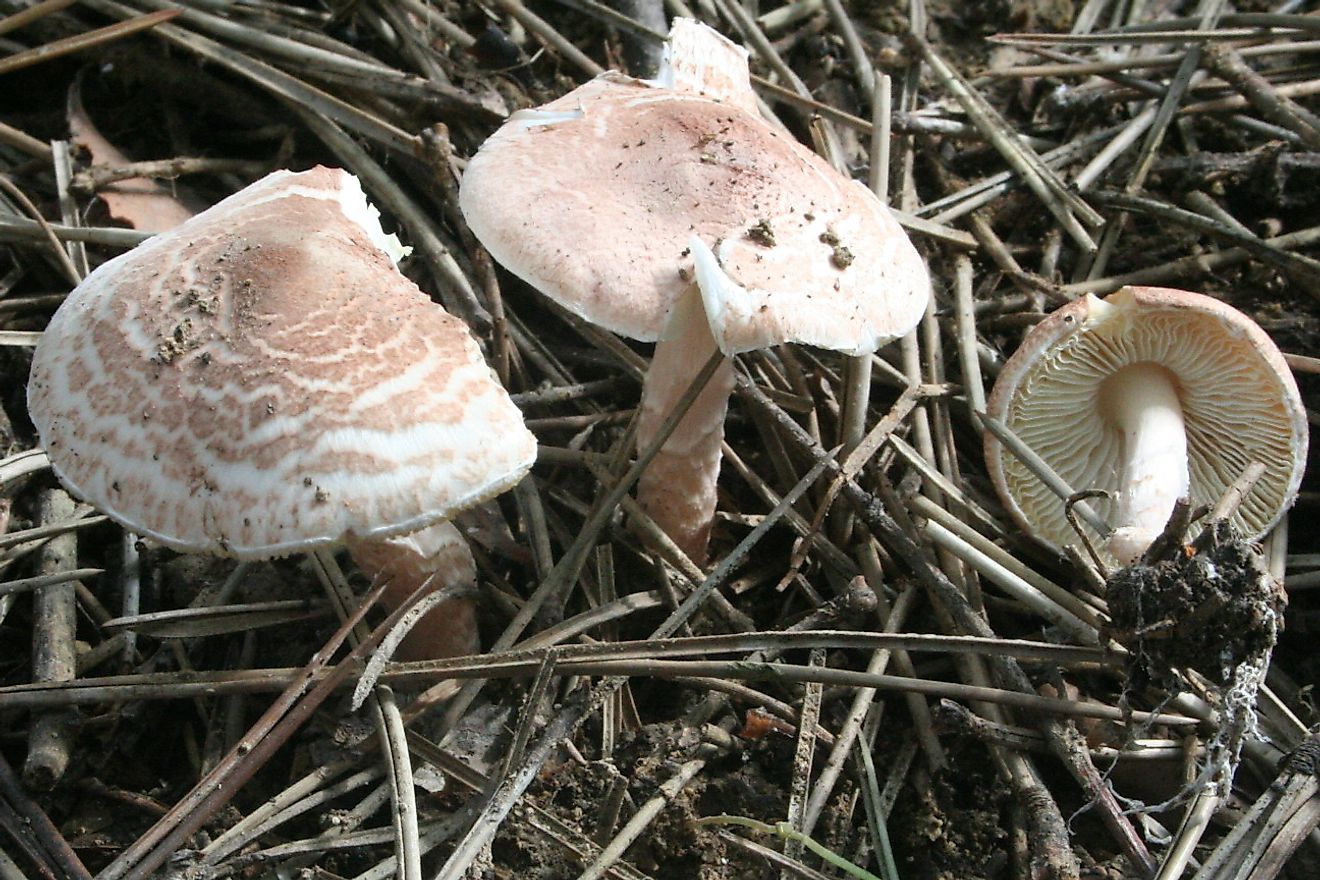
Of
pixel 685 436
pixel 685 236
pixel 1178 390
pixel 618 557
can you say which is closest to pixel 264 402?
pixel 685 236

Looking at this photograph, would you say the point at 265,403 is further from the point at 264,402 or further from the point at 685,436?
the point at 685,436

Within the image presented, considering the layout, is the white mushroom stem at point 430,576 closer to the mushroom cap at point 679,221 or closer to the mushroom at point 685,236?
the mushroom at point 685,236

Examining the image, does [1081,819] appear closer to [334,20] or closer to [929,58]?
[929,58]

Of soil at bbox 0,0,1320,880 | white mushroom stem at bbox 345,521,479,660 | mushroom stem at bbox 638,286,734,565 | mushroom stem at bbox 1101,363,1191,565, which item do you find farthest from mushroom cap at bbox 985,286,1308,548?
white mushroom stem at bbox 345,521,479,660

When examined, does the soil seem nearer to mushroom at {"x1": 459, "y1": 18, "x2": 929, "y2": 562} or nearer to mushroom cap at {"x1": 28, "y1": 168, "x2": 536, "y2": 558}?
mushroom cap at {"x1": 28, "y1": 168, "x2": 536, "y2": 558}

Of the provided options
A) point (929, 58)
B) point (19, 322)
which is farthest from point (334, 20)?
point (929, 58)

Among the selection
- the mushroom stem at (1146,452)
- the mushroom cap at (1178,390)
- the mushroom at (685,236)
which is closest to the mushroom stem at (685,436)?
the mushroom at (685,236)

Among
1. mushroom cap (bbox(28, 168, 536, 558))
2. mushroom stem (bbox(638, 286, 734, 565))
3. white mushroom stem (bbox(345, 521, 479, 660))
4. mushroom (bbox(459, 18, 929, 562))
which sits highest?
mushroom (bbox(459, 18, 929, 562))
